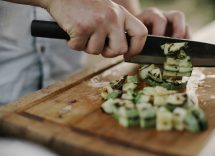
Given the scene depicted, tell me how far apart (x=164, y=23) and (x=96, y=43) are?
466mm

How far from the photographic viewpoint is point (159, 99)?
3.62 feet

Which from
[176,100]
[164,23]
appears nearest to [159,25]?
[164,23]

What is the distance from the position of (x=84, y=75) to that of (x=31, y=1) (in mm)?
333

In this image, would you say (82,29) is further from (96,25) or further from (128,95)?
(128,95)

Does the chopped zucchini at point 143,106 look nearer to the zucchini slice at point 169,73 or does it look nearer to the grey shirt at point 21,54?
the zucchini slice at point 169,73

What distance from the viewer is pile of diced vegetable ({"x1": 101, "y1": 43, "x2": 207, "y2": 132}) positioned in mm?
1018

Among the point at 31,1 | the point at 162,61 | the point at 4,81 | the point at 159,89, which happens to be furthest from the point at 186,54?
the point at 4,81

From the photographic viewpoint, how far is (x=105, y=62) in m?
1.61

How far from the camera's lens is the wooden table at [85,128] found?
38.1 inches

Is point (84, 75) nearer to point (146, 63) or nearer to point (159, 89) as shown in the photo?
point (146, 63)

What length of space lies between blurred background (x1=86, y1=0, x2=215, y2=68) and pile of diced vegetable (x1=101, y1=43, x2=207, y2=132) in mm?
2287

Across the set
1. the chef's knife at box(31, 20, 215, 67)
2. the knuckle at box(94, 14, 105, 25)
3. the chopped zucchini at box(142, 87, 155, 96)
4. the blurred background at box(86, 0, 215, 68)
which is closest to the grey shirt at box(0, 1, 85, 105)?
the chef's knife at box(31, 20, 215, 67)

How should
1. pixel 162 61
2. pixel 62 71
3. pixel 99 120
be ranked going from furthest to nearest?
pixel 62 71 → pixel 162 61 → pixel 99 120

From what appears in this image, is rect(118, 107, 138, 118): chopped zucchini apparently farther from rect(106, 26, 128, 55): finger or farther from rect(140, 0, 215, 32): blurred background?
rect(140, 0, 215, 32): blurred background
